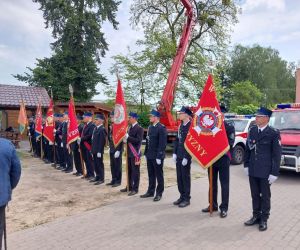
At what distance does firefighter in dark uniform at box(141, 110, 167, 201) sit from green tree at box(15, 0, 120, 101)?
758 inches

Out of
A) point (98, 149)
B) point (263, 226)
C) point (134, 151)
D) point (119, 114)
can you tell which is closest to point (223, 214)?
point (263, 226)

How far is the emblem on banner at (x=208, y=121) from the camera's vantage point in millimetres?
6141

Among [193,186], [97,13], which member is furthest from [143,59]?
[193,186]

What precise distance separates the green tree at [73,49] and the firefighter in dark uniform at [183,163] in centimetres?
2001

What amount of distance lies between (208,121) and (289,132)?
4433 mm

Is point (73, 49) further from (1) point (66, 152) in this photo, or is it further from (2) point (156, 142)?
(2) point (156, 142)

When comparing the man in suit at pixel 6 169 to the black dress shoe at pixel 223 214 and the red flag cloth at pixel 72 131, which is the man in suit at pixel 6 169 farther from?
the red flag cloth at pixel 72 131

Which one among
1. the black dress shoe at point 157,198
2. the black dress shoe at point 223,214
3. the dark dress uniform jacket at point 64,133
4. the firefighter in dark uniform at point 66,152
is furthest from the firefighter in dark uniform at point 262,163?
the dark dress uniform jacket at point 64,133

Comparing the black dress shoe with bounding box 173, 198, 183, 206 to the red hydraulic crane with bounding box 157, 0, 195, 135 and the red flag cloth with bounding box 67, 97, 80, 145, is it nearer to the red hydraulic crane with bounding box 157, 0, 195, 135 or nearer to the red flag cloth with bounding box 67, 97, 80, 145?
the red flag cloth with bounding box 67, 97, 80, 145

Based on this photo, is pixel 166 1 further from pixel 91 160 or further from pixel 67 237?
pixel 67 237

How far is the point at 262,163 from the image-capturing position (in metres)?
5.37

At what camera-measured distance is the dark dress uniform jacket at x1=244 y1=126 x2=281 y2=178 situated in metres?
5.28

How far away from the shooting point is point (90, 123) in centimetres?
996

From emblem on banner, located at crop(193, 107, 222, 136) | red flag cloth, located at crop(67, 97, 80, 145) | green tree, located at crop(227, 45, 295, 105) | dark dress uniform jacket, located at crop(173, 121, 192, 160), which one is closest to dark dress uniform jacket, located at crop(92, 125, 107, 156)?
red flag cloth, located at crop(67, 97, 80, 145)
